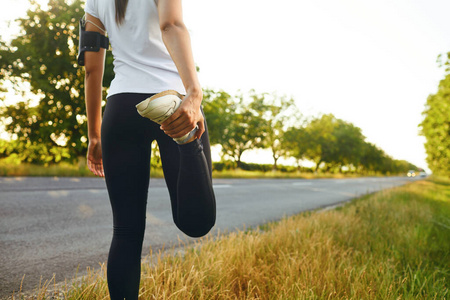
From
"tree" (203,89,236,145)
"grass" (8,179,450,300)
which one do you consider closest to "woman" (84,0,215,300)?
"grass" (8,179,450,300)

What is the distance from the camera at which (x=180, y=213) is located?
1.20m

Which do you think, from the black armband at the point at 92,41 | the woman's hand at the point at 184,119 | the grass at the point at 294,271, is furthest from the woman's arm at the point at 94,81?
the grass at the point at 294,271

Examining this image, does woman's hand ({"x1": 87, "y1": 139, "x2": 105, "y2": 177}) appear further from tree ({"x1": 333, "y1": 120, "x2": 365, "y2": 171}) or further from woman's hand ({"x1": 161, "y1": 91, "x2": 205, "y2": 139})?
tree ({"x1": 333, "y1": 120, "x2": 365, "y2": 171})

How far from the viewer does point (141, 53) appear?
1307mm

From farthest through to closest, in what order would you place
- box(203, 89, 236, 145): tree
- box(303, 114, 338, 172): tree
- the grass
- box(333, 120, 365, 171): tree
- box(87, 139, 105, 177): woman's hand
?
box(333, 120, 365, 171): tree
box(303, 114, 338, 172): tree
box(203, 89, 236, 145): tree
the grass
box(87, 139, 105, 177): woman's hand

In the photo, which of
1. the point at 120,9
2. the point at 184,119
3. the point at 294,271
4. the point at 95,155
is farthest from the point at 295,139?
the point at 184,119

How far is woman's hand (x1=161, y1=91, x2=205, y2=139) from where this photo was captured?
3.19 ft

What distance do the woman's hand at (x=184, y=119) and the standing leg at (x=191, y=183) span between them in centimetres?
10

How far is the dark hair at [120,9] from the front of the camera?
1.27m

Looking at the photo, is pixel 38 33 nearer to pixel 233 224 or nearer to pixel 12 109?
pixel 12 109

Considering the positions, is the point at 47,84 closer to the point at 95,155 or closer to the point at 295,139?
the point at 95,155

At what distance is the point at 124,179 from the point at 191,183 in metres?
0.31

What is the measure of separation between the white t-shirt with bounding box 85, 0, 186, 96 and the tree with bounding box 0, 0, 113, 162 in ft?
50.0

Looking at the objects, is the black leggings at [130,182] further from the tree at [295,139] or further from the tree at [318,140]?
the tree at [318,140]
